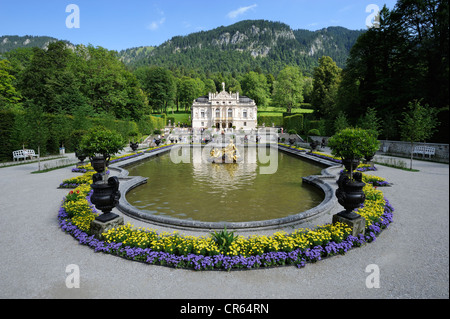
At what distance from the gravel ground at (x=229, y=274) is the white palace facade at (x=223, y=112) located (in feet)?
245

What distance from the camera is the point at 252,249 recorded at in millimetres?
5125

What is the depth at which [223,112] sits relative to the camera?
264 ft

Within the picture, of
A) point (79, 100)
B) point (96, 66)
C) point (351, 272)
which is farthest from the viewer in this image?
point (96, 66)

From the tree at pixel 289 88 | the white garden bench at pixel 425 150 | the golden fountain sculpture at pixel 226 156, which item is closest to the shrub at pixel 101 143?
the golden fountain sculpture at pixel 226 156

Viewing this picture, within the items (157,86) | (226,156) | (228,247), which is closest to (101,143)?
(228,247)

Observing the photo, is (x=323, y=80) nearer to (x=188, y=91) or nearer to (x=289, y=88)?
(x=289, y=88)

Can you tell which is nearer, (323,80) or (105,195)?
(105,195)

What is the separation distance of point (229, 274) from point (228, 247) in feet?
2.07

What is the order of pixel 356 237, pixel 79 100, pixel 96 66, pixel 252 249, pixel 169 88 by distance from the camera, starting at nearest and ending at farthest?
1. pixel 252 249
2. pixel 356 237
3. pixel 79 100
4. pixel 96 66
5. pixel 169 88

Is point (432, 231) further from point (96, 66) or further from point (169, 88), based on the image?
point (169, 88)

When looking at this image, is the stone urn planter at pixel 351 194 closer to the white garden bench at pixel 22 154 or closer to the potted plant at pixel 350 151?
the potted plant at pixel 350 151

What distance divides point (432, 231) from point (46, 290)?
9034 millimetres

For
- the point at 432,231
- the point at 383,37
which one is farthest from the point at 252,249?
→ the point at 383,37

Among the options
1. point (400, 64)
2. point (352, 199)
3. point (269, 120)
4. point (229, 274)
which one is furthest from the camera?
point (269, 120)
